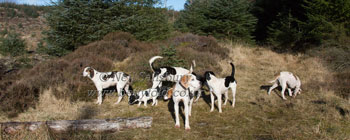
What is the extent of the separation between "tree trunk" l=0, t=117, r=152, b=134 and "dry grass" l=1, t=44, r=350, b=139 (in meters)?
0.14

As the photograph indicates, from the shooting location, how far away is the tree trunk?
378cm

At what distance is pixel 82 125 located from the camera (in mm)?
4133

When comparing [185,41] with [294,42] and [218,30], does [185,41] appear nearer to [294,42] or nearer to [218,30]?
[218,30]

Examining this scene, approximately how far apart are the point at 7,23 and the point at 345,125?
47.5 metres

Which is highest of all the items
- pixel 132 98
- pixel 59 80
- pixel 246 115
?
pixel 59 80

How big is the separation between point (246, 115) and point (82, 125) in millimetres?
4086

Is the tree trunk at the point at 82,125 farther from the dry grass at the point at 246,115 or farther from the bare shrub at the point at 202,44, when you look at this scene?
the bare shrub at the point at 202,44

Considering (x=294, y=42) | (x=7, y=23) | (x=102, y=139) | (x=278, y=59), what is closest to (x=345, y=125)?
(x=102, y=139)

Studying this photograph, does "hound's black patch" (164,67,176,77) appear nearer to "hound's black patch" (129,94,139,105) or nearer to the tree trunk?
"hound's black patch" (129,94,139,105)

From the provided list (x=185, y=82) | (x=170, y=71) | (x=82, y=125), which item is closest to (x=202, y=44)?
(x=170, y=71)

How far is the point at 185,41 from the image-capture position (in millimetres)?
14062

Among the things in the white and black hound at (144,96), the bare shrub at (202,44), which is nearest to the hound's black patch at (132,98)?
the white and black hound at (144,96)

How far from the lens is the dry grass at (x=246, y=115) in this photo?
432cm

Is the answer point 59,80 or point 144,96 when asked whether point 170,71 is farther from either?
point 59,80
